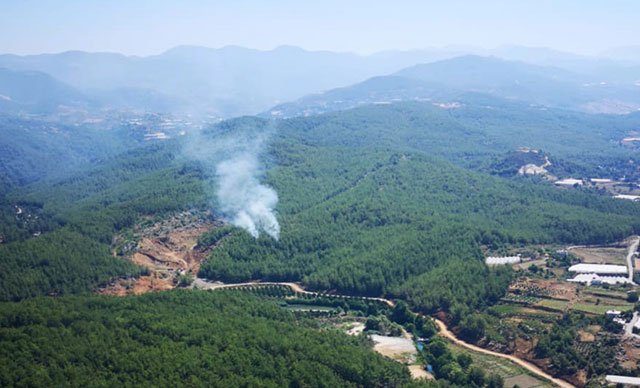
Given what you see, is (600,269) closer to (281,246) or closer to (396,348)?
(396,348)

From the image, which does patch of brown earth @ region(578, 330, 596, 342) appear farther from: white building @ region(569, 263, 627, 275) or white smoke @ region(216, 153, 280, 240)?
white smoke @ region(216, 153, 280, 240)

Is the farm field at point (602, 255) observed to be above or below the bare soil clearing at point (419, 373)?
above

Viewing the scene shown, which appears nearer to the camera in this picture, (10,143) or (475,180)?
(475,180)

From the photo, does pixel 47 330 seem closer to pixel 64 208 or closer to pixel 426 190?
pixel 64 208

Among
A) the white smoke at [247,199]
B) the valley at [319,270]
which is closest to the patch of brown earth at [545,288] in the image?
the valley at [319,270]

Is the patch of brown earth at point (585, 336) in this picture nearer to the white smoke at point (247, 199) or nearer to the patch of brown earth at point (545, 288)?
the patch of brown earth at point (545, 288)

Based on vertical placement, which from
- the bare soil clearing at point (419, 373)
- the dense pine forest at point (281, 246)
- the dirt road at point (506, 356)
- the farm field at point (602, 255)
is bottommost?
the dirt road at point (506, 356)

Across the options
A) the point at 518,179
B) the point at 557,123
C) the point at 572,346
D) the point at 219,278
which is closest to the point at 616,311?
the point at 572,346
